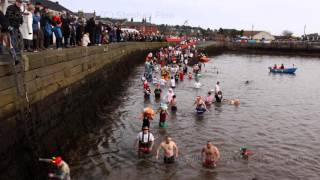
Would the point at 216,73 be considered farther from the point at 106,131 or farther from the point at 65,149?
the point at 65,149

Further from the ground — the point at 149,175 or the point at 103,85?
the point at 103,85

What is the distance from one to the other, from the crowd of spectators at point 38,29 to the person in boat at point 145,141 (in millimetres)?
4962

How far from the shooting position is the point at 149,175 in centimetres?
1367

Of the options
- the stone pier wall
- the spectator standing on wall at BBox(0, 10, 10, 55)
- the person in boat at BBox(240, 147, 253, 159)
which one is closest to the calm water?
the person in boat at BBox(240, 147, 253, 159)

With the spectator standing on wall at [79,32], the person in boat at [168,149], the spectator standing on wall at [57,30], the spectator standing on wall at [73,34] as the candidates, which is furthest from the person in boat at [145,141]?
the spectator standing on wall at [79,32]

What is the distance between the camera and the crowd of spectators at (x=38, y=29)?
1165 centimetres

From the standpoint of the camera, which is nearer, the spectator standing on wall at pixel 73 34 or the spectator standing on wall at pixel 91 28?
the spectator standing on wall at pixel 73 34

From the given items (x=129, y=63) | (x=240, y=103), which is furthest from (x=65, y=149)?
(x=129, y=63)

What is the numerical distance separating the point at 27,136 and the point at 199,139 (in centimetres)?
872

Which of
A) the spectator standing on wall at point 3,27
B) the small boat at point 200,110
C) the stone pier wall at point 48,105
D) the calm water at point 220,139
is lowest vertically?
the calm water at point 220,139

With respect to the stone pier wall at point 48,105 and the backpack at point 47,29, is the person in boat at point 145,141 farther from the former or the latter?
the backpack at point 47,29

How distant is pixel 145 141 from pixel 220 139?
15.7ft

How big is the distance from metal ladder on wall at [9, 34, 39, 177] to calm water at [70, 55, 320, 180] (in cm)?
196

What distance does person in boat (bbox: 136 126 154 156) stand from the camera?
14973 mm
